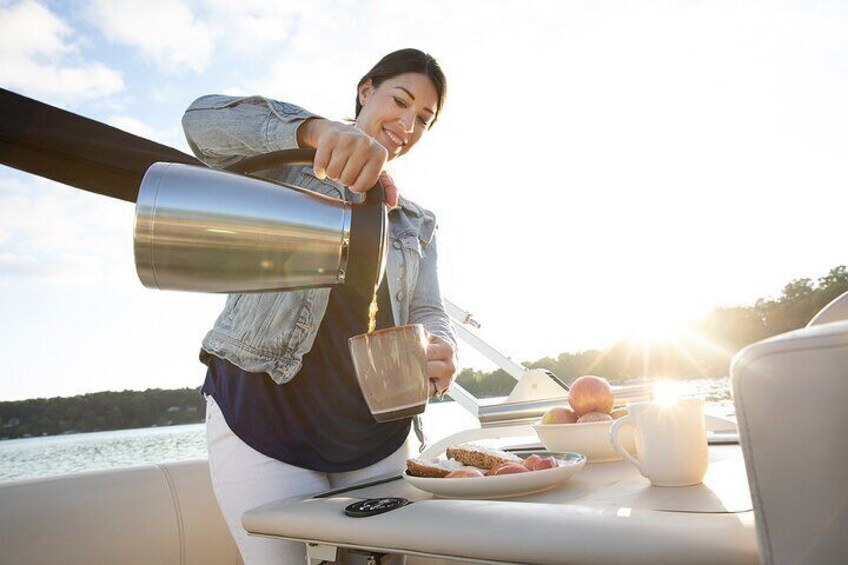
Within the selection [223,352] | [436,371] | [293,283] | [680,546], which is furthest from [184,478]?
[680,546]

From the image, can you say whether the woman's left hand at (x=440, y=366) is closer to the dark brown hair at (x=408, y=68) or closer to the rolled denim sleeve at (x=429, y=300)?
the rolled denim sleeve at (x=429, y=300)

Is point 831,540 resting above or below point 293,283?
below

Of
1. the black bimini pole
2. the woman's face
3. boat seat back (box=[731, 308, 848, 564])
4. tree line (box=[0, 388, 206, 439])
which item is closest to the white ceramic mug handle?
boat seat back (box=[731, 308, 848, 564])

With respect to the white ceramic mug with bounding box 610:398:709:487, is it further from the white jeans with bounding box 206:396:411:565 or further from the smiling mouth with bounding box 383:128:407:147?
the smiling mouth with bounding box 383:128:407:147

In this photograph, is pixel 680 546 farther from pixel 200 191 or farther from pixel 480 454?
pixel 200 191

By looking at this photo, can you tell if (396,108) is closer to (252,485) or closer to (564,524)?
(252,485)

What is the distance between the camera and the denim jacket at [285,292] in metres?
1.02

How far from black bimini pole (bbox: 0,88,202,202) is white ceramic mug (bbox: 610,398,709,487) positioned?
80cm

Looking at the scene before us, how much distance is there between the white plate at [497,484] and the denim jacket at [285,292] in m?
0.45

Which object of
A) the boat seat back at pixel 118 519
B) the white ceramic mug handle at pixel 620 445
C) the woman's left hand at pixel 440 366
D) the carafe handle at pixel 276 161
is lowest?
the boat seat back at pixel 118 519

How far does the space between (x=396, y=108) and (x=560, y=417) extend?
0.87 meters

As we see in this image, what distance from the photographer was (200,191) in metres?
0.81

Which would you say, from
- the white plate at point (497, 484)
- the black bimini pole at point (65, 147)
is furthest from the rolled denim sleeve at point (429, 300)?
the black bimini pole at point (65, 147)

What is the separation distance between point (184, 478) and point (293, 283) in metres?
1.42
